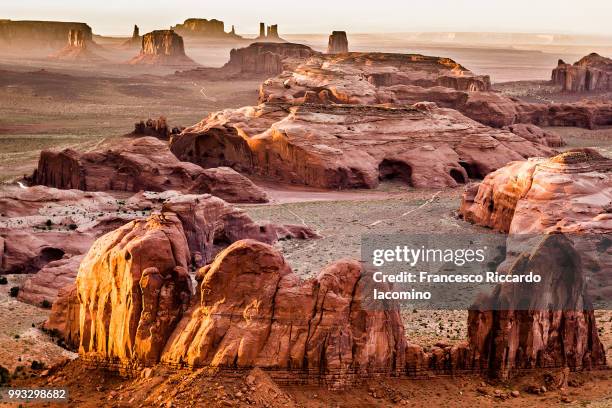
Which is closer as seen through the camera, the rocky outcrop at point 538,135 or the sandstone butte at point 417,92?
the rocky outcrop at point 538,135

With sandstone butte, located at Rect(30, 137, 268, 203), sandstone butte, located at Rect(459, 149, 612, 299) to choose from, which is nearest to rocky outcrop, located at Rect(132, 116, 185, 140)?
sandstone butte, located at Rect(30, 137, 268, 203)

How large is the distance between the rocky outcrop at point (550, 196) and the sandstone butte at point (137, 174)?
1464 cm

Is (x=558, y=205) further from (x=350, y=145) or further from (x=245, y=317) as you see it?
(x=350, y=145)

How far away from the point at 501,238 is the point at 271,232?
10346 millimetres

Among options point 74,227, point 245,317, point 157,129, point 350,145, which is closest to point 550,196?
point 74,227

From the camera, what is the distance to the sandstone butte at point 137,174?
5781 centimetres

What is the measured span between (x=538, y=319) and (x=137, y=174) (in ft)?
125

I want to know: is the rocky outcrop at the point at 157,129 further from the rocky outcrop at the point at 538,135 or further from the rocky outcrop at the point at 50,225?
the rocky outcrop at the point at 50,225

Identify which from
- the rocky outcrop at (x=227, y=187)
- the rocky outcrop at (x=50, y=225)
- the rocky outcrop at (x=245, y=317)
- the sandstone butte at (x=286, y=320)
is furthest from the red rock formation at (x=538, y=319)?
the rocky outcrop at (x=227, y=187)

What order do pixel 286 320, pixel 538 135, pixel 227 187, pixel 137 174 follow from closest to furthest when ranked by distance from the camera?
pixel 286 320 → pixel 227 187 → pixel 137 174 → pixel 538 135

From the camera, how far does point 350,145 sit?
6575 centimetres

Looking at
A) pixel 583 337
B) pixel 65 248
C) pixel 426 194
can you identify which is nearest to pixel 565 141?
pixel 426 194

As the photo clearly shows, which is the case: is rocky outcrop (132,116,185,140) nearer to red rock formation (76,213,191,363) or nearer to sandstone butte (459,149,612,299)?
sandstone butte (459,149,612,299)

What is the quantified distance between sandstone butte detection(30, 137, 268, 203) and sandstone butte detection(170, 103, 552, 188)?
21.6ft
